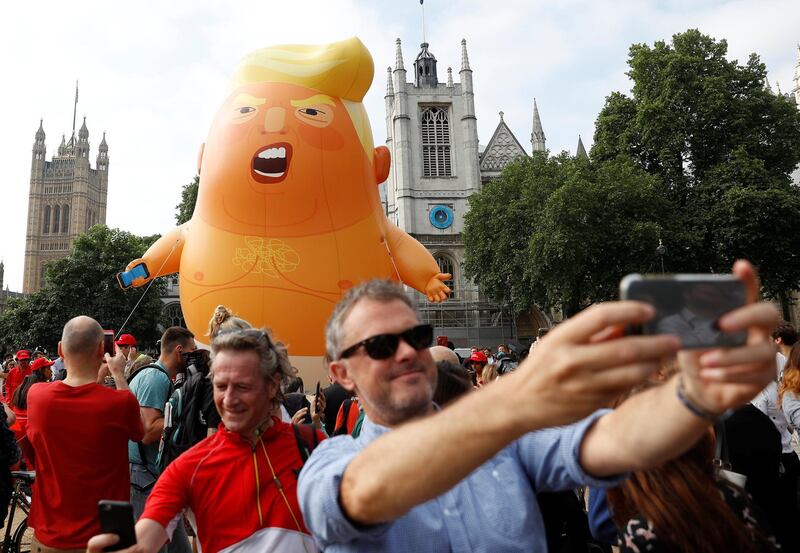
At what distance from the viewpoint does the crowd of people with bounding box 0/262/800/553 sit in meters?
0.80

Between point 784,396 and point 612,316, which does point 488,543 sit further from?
point 784,396

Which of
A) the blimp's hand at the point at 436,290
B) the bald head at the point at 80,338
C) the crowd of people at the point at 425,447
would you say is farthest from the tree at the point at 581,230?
the bald head at the point at 80,338

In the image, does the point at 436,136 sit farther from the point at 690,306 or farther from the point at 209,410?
the point at 690,306

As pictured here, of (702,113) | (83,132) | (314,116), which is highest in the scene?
(83,132)

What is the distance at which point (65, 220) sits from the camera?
7412 centimetres

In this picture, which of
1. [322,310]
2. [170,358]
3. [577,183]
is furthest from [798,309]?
[170,358]

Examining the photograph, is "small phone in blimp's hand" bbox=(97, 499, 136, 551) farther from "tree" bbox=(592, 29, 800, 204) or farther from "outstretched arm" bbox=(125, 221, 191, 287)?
"tree" bbox=(592, 29, 800, 204)

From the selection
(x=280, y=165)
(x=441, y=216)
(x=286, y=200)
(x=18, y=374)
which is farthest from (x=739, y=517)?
(x=441, y=216)

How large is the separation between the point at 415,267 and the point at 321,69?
2.89 metres

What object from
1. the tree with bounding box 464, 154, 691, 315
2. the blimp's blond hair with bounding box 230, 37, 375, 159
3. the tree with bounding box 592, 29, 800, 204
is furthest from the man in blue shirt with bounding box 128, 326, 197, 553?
the tree with bounding box 592, 29, 800, 204

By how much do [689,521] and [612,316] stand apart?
4.04 feet

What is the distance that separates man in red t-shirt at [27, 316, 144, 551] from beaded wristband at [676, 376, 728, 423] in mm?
2941

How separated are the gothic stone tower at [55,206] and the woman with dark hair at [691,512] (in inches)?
3191

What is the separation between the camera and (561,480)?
52.6 inches
